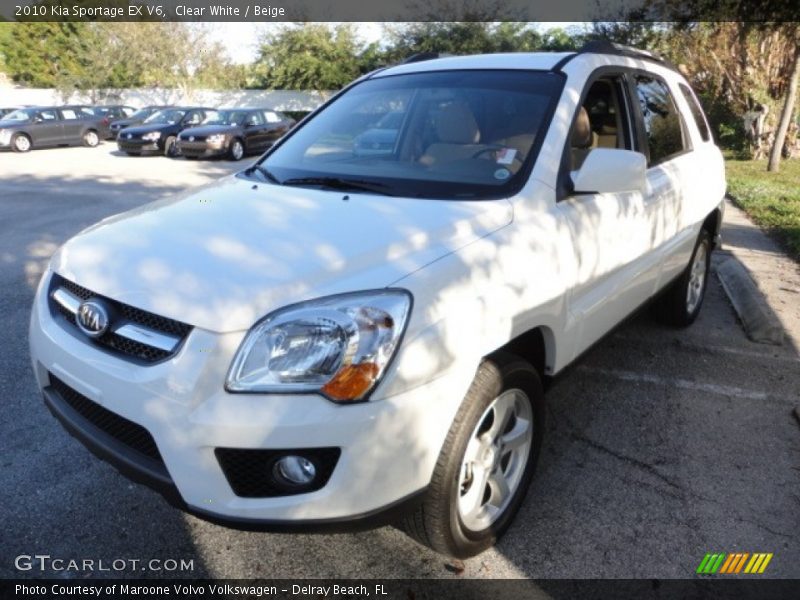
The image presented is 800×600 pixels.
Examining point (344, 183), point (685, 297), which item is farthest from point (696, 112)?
point (344, 183)

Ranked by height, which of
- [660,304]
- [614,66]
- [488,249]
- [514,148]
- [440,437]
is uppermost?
[614,66]

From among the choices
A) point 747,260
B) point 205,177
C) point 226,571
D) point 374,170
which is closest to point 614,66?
point 374,170

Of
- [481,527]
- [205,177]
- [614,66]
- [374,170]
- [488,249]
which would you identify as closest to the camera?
[488,249]

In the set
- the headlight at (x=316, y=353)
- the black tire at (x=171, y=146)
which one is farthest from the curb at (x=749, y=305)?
the black tire at (x=171, y=146)

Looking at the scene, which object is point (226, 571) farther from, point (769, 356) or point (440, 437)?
point (769, 356)

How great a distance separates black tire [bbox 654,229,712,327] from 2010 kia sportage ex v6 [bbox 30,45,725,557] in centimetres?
143

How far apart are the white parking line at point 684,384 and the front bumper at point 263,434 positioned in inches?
93.3

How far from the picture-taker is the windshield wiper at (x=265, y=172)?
Result: 10.0ft

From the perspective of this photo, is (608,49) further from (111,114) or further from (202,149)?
(111,114)

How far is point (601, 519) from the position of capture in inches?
105

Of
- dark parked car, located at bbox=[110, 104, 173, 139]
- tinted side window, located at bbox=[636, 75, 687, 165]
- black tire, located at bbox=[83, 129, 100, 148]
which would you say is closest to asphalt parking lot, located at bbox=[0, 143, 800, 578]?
tinted side window, located at bbox=[636, 75, 687, 165]

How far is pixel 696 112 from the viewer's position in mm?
4719

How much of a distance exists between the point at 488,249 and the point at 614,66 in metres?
1.78

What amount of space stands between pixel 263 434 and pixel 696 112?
437 centimetres
